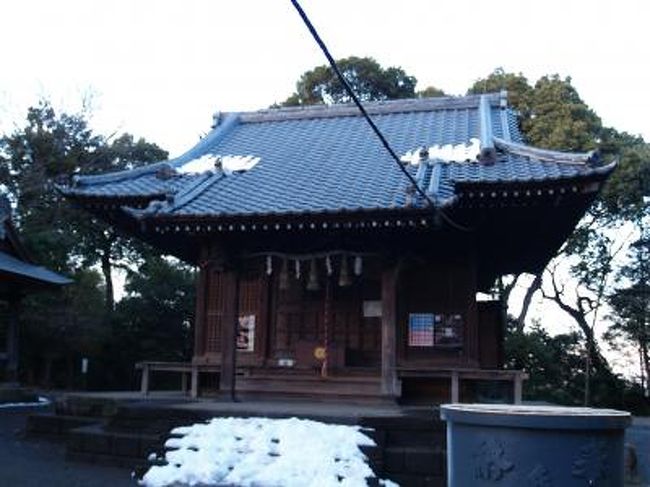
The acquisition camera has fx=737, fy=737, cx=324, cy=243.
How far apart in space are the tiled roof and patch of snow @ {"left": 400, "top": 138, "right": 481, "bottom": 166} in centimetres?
20

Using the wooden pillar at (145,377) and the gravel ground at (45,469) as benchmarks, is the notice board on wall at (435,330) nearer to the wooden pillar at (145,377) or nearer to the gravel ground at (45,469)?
the wooden pillar at (145,377)

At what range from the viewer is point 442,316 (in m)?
13.1

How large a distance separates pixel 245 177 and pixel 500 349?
21.3ft

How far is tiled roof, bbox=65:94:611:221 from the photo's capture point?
11992 millimetres

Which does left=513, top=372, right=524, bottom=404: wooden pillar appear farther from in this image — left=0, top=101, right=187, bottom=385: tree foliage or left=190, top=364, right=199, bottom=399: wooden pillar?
left=0, top=101, right=187, bottom=385: tree foliage

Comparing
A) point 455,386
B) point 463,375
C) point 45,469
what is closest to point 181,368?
point 45,469

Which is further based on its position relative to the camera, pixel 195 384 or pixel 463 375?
pixel 195 384

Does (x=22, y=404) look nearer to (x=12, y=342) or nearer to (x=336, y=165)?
(x=12, y=342)

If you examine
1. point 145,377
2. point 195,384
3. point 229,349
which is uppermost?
point 229,349

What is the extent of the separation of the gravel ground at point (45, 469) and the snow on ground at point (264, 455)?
0.64 m

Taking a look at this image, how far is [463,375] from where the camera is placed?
12.0 meters

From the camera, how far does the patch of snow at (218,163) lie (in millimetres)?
15265

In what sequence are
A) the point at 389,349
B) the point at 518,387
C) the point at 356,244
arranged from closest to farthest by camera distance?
1. the point at 518,387
2. the point at 389,349
3. the point at 356,244

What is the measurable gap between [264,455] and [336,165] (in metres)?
7.09
